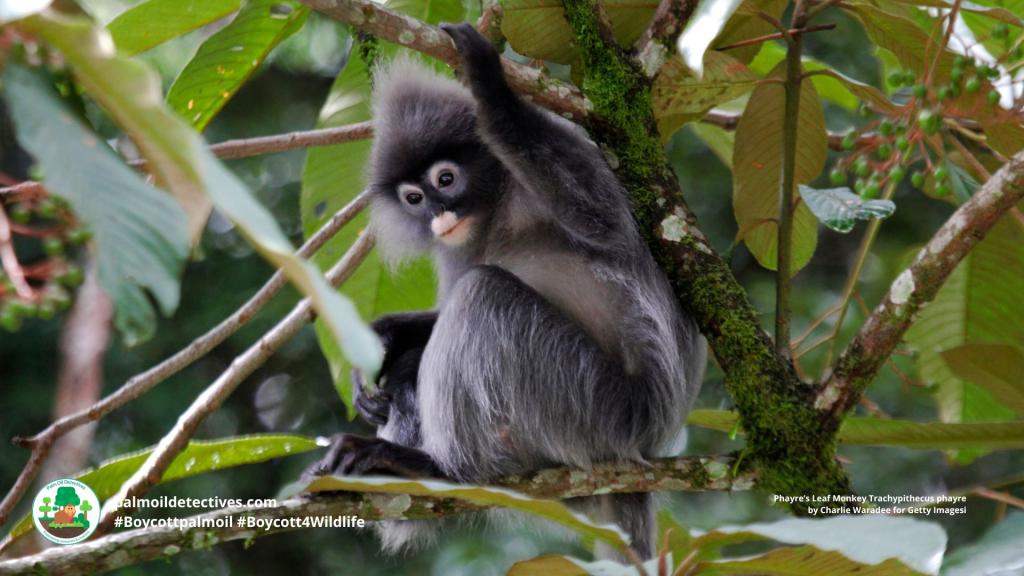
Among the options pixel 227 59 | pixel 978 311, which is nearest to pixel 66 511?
pixel 227 59

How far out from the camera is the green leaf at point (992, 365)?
7.18ft

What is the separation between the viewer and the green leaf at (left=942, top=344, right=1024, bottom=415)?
7.18ft

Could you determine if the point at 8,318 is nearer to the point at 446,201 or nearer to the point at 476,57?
the point at 476,57

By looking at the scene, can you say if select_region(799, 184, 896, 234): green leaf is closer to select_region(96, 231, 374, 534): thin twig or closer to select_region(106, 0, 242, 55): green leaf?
select_region(96, 231, 374, 534): thin twig

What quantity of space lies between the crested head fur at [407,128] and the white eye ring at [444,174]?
0.04 metres

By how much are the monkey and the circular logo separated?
0.63m

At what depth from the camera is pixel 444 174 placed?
354 centimetres

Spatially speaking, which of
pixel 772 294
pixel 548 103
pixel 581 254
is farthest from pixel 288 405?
pixel 548 103

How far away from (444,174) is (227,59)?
0.84 metres

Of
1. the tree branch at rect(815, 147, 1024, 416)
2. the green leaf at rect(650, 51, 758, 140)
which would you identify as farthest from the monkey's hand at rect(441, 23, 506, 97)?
the tree branch at rect(815, 147, 1024, 416)

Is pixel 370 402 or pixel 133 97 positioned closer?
pixel 133 97

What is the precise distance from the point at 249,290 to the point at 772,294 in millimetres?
3176

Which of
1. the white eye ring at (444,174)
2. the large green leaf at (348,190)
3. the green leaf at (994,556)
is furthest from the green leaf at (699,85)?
the green leaf at (994,556)

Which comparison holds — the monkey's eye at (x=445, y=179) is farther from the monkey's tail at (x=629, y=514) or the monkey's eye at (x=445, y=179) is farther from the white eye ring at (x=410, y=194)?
the monkey's tail at (x=629, y=514)
